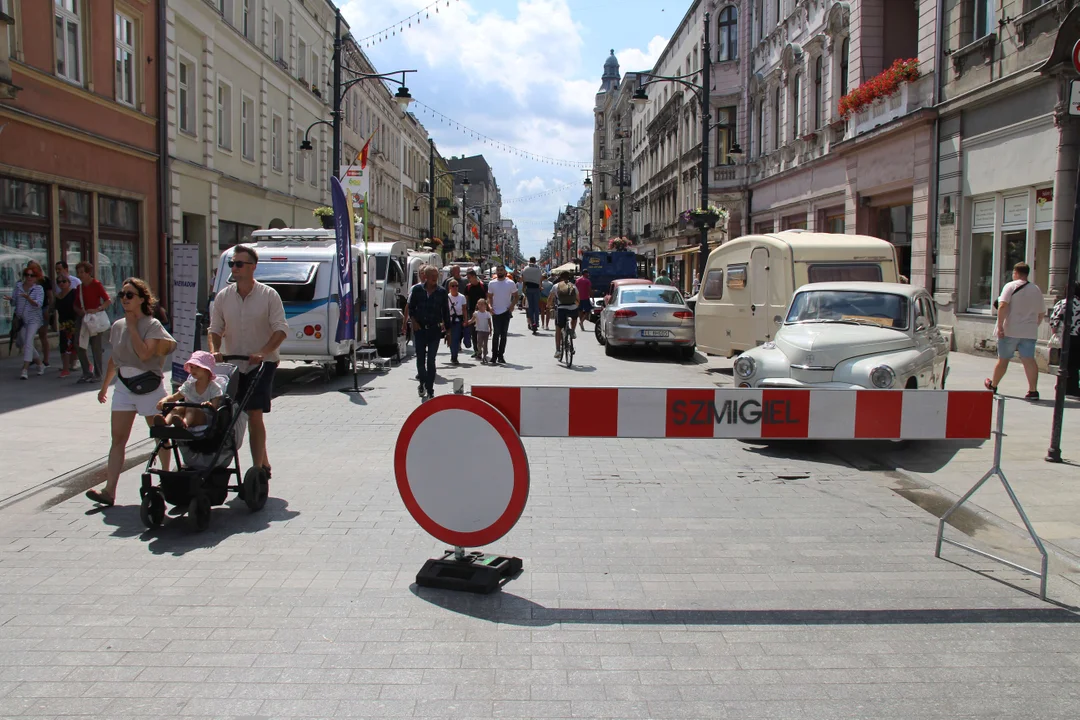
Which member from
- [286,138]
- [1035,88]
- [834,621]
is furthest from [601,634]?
[286,138]

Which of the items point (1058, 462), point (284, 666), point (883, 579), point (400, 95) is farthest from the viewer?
point (400, 95)

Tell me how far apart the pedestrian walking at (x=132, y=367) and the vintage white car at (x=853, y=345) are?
550cm

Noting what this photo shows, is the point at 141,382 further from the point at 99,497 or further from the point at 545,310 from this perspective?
the point at 545,310

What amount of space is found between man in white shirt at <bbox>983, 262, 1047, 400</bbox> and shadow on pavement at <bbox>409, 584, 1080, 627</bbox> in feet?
25.4

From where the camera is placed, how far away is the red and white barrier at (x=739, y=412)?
4.77 m

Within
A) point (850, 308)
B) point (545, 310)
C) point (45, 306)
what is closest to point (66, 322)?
point (45, 306)

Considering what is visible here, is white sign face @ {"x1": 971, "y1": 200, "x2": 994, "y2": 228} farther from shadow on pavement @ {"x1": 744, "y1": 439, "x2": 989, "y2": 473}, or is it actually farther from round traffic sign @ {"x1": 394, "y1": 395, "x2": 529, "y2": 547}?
round traffic sign @ {"x1": 394, "y1": 395, "x2": 529, "y2": 547}

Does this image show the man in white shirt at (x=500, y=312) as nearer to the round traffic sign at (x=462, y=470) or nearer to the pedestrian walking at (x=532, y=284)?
the pedestrian walking at (x=532, y=284)

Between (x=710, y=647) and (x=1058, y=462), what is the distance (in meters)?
5.41

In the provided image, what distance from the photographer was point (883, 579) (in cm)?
496

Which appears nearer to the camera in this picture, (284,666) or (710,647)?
(284,666)

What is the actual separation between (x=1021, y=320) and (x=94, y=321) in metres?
12.4

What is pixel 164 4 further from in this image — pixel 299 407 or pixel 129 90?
pixel 299 407

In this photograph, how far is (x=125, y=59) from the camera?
20453 millimetres
